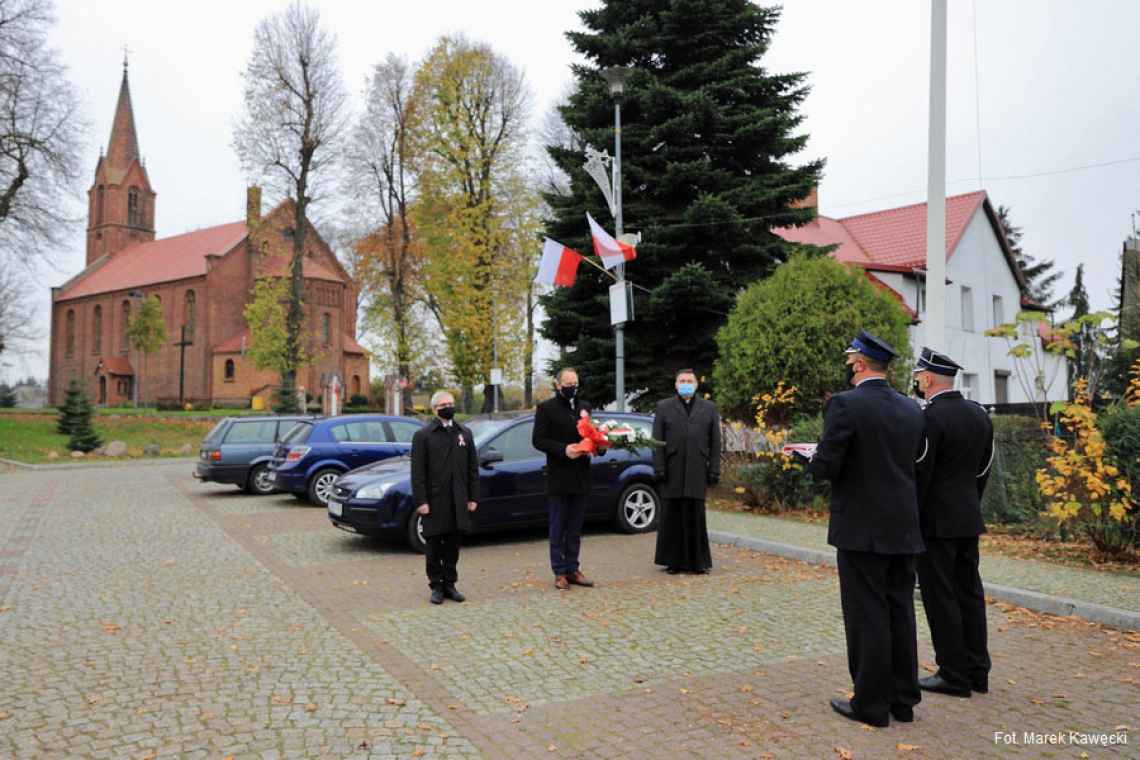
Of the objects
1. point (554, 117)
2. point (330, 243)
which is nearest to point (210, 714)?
point (554, 117)

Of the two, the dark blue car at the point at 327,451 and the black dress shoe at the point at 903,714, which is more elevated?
the dark blue car at the point at 327,451

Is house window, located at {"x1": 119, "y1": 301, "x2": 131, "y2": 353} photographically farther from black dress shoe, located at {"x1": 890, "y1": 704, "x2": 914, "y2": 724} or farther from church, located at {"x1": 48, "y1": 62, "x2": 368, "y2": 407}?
black dress shoe, located at {"x1": 890, "y1": 704, "x2": 914, "y2": 724}

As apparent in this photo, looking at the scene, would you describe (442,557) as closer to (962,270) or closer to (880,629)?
(880,629)

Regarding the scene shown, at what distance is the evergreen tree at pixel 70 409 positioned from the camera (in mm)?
35000

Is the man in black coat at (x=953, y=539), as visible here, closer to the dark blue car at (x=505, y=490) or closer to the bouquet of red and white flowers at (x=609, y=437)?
the bouquet of red and white flowers at (x=609, y=437)

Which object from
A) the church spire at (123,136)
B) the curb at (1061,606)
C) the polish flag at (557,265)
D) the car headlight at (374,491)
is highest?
the church spire at (123,136)

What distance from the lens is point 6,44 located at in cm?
3241

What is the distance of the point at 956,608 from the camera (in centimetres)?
519

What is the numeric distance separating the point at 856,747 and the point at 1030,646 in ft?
8.84

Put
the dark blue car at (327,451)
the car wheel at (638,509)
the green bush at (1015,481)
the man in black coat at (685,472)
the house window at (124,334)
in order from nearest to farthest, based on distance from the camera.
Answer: the man in black coat at (685,472), the green bush at (1015,481), the car wheel at (638,509), the dark blue car at (327,451), the house window at (124,334)

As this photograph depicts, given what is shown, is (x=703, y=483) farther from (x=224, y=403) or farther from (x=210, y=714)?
(x=224, y=403)

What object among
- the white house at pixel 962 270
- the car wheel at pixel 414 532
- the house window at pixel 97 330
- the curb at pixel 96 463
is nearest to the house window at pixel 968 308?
the white house at pixel 962 270

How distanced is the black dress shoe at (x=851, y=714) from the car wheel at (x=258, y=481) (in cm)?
1490

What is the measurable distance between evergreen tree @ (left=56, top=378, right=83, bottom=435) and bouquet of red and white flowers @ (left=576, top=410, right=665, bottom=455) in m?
31.0
